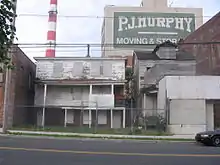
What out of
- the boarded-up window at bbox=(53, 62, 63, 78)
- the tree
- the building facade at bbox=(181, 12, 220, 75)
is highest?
the building facade at bbox=(181, 12, 220, 75)

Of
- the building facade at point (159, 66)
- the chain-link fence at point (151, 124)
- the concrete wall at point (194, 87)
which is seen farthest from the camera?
the building facade at point (159, 66)

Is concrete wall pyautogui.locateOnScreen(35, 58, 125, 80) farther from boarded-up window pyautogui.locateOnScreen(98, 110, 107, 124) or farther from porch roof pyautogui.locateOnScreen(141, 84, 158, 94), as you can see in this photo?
boarded-up window pyautogui.locateOnScreen(98, 110, 107, 124)

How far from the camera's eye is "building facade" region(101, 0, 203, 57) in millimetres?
76312

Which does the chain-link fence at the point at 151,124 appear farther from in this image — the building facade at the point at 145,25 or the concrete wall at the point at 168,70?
the building facade at the point at 145,25

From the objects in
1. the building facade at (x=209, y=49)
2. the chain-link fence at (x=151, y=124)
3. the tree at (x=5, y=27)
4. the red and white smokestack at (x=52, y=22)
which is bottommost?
the chain-link fence at (x=151, y=124)

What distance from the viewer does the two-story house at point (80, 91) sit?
1330 inches

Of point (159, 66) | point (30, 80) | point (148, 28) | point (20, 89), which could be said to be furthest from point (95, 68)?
point (148, 28)

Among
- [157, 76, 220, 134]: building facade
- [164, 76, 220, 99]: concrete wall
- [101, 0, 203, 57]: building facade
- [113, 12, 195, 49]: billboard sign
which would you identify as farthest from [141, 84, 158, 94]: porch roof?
[113, 12, 195, 49]: billboard sign

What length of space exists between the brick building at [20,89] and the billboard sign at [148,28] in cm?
4131

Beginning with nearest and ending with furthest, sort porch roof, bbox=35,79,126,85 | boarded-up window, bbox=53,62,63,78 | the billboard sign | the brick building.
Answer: the brick building < porch roof, bbox=35,79,126,85 < boarded-up window, bbox=53,62,63,78 < the billboard sign

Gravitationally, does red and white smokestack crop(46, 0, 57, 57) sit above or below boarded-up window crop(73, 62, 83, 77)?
above

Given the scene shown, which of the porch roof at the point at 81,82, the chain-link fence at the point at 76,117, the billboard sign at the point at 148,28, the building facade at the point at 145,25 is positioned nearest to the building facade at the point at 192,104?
the chain-link fence at the point at 76,117

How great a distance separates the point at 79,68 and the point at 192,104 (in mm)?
13420

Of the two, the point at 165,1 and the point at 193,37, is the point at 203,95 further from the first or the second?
the point at 165,1
